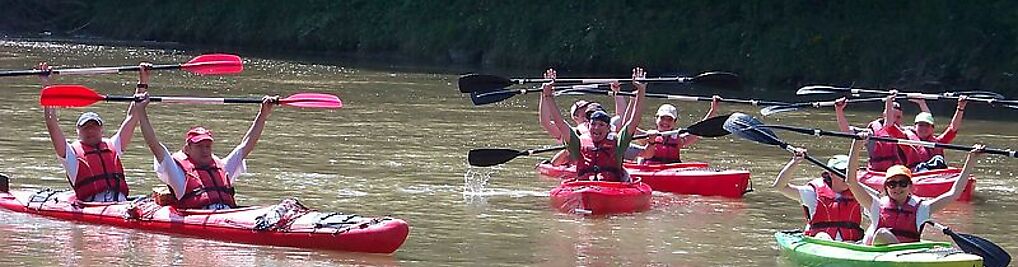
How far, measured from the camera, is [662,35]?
3119cm

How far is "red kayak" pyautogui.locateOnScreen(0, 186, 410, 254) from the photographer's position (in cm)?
1009

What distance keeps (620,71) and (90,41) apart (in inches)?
546

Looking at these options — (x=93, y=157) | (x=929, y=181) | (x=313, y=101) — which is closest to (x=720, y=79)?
(x=929, y=181)

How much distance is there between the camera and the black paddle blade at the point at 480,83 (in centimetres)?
1467

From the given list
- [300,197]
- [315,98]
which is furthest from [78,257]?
[300,197]

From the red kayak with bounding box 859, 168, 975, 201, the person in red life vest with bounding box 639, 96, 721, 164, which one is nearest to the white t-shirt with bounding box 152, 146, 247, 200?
the person in red life vest with bounding box 639, 96, 721, 164

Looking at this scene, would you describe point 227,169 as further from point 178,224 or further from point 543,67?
point 543,67

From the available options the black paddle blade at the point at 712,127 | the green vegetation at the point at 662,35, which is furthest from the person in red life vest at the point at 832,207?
the green vegetation at the point at 662,35

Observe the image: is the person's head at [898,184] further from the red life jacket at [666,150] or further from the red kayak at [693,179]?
the red life jacket at [666,150]

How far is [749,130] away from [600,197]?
74.7 inches

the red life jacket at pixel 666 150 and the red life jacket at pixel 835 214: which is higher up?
the red life jacket at pixel 666 150

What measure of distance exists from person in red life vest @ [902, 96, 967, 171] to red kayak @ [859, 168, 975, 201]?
293 mm

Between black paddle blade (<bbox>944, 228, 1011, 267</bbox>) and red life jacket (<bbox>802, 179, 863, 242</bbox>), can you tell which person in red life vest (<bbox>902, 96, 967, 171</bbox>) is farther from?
black paddle blade (<bbox>944, 228, 1011, 267</bbox>)

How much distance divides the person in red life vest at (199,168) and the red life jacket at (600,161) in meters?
2.89
